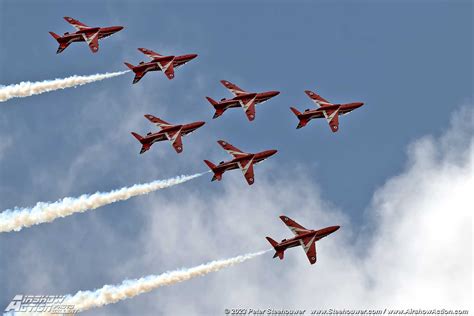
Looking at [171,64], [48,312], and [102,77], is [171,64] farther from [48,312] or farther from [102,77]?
[48,312]

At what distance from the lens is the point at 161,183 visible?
7042 inches

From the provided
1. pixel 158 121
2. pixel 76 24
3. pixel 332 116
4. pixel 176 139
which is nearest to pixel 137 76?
pixel 158 121

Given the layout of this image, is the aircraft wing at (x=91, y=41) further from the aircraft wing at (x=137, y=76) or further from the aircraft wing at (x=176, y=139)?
the aircraft wing at (x=176, y=139)

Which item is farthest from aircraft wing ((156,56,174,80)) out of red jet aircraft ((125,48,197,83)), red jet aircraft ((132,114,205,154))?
red jet aircraft ((132,114,205,154))

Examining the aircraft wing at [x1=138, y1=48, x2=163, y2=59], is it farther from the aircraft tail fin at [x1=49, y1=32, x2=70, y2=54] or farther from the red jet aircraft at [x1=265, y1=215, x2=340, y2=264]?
the red jet aircraft at [x1=265, y1=215, x2=340, y2=264]

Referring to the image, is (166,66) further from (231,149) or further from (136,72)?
(231,149)

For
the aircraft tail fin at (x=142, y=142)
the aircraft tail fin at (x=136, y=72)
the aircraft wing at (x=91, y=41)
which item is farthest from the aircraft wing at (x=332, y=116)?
the aircraft wing at (x=91, y=41)

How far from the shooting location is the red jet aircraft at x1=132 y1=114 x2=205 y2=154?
184375 millimetres

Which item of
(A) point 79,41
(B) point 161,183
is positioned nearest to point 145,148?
(B) point 161,183

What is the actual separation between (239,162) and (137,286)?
1016 inches

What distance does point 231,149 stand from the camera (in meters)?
186

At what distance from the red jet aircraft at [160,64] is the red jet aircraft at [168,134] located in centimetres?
731

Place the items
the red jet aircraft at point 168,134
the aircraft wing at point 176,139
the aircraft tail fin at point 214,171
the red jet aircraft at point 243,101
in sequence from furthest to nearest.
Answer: the red jet aircraft at point 243,101 < the aircraft wing at point 176,139 < the red jet aircraft at point 168,134 < the aircraft tail fin at point 214,171

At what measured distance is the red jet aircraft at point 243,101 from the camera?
188 metres
